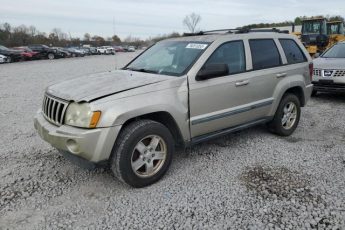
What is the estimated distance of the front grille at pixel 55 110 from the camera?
3581mm

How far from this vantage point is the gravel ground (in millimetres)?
3156

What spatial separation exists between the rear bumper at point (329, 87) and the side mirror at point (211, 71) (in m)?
5.33

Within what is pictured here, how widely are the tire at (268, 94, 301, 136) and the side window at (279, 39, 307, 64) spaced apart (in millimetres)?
616

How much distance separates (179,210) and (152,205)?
0.30 metres

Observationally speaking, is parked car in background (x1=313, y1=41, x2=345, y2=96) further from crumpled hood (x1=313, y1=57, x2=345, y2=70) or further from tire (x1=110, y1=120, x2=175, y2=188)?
tire (x1=110, y1=120, x2=175, y2=188)

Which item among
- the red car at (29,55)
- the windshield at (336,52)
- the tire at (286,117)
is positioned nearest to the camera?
the tire at (286,117)

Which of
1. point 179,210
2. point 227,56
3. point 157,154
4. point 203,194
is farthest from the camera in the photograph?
point 227,56

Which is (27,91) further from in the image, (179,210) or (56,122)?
(179,210)

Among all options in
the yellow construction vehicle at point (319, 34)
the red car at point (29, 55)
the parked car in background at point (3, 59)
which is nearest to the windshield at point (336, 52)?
the yellow construction vehicle at point (319, 34)

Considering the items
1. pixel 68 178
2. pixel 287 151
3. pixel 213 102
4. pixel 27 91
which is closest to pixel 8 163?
pixel 68 178

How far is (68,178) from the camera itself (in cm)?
404

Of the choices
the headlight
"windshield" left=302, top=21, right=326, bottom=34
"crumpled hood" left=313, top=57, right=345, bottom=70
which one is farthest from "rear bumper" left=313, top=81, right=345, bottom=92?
"windshield" left=302, top=21, right=326, bottom=34

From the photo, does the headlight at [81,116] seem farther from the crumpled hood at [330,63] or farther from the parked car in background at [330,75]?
the crumpled hood at [330,63]

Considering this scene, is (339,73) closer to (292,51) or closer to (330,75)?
(330,75)
